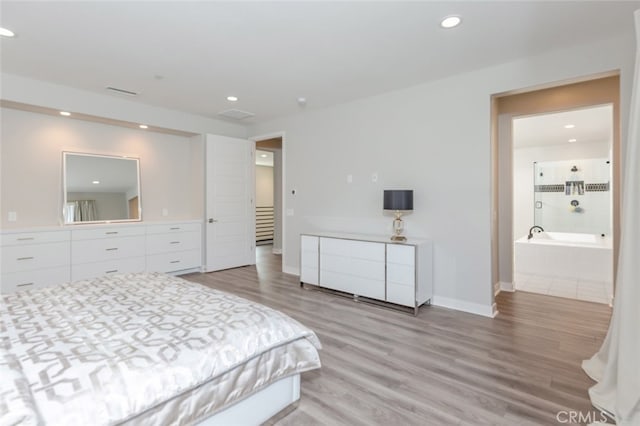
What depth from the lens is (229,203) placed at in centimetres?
569

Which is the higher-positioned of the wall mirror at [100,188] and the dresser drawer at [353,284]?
the wall mirror at [100,188]

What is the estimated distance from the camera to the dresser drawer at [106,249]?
13.6ft

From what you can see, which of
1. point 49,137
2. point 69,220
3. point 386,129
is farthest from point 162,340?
point 49,137

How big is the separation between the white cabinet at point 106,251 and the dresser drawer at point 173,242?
0.14 m

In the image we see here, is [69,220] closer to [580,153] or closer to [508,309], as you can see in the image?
[508,309]

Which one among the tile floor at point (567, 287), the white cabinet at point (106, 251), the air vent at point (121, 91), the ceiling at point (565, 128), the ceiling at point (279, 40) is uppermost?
the air vent at point (121, 91)

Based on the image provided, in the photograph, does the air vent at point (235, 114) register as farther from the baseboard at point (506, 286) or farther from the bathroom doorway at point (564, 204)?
the baseboard at point (506, 286)

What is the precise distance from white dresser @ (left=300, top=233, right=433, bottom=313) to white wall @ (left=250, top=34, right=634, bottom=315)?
1.19 feet

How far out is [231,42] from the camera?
2854 mm

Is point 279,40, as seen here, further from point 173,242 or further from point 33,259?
point 33,259

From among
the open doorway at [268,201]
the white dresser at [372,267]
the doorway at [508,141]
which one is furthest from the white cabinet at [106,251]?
the doorway at [508,141]

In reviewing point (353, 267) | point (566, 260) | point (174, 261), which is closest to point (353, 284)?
point (353, 267)

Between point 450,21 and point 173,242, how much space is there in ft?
15.3

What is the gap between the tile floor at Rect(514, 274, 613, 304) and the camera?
404 cm
